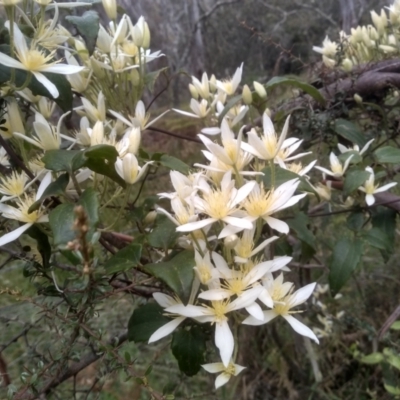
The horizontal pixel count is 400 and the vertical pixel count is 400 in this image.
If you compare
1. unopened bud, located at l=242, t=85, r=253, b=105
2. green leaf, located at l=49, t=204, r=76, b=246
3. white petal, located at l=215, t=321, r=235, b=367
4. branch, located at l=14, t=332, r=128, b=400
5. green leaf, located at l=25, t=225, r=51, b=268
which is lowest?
branch, located at l=14, t=332, r=128, b=400

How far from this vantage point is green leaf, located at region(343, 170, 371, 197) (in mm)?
668

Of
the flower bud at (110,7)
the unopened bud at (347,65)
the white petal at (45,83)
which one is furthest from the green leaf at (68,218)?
the unopened bud at (347,65)

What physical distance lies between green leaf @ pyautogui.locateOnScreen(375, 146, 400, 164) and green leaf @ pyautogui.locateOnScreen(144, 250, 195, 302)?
40cm

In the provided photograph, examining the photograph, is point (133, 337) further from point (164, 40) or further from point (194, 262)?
point (164, 40)

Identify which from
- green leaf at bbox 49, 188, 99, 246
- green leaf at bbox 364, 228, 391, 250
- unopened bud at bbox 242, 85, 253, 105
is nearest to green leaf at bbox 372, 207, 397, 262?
green leaf at bbox 364, 228, 391, 250

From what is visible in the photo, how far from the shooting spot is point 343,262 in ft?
2.27

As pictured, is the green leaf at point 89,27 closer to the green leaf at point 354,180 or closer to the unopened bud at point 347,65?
the green leaf at point 354,180

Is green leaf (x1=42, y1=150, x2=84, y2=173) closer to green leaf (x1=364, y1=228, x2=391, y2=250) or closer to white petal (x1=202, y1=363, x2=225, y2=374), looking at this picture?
white petal (x1=202, y1=363, x2=225, y2=374)

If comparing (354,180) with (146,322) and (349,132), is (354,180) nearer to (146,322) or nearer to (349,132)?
(349,132)

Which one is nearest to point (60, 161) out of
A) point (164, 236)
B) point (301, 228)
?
point (164, 236)

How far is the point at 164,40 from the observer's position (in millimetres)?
4738

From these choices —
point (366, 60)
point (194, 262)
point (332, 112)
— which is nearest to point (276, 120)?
point (332, 112)

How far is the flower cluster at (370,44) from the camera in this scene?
3.20 feet

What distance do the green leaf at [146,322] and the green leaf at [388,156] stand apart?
1.35 ft
